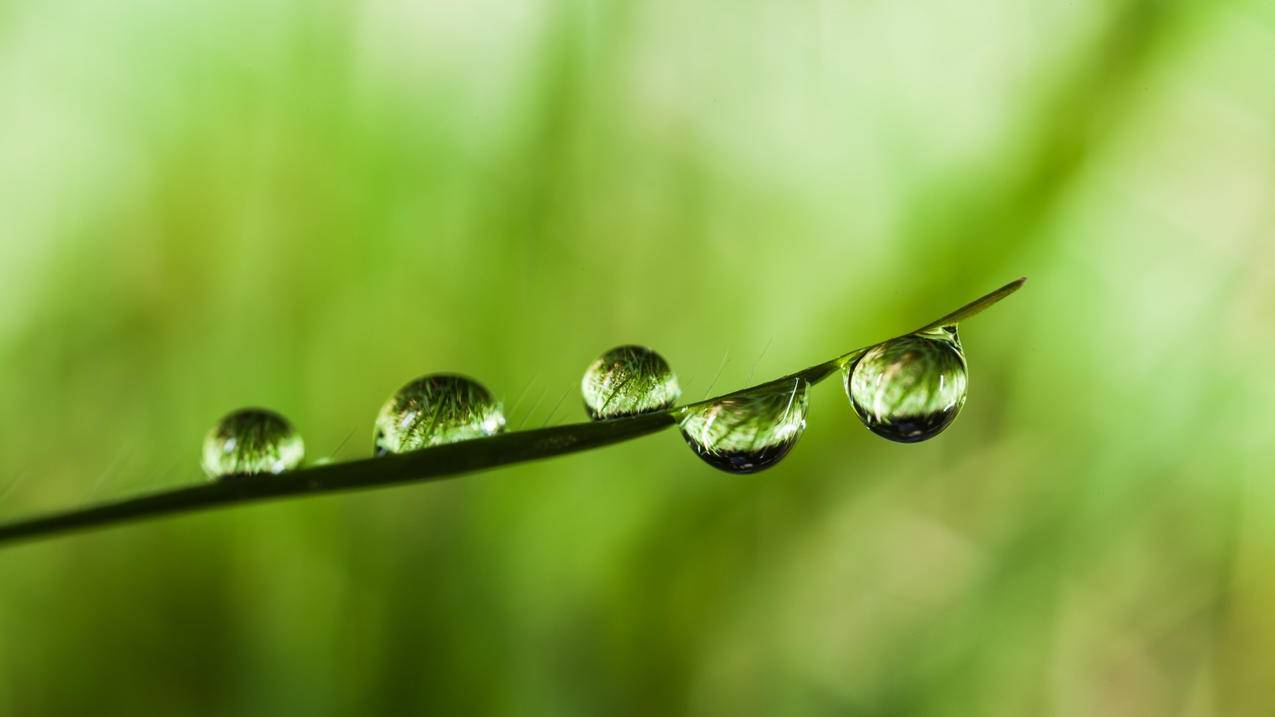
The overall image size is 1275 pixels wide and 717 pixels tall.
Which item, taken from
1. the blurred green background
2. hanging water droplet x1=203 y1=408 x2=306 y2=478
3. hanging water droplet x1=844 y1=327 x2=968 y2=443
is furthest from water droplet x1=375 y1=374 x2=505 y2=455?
the blurred green background

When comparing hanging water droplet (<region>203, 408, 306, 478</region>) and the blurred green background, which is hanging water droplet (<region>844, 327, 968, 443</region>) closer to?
hanging water droplet (<region>203, 408, 306, 478</region>)

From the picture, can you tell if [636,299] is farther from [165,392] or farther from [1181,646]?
[1181,646]

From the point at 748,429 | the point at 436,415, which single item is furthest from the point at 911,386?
the point at 436,415

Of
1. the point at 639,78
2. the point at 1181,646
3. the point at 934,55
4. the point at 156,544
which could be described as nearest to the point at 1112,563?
the point at 1181,646

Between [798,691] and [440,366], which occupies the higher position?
[440,366]

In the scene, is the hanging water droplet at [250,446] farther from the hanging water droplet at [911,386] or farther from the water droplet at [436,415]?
the hanging water droplet at [911,386]

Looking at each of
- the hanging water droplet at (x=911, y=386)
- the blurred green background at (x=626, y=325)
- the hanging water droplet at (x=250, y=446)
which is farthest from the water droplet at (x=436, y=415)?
the blurred green background at (x=626, y=325)

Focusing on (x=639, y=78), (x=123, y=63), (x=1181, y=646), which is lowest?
(x=1181, y=646)
